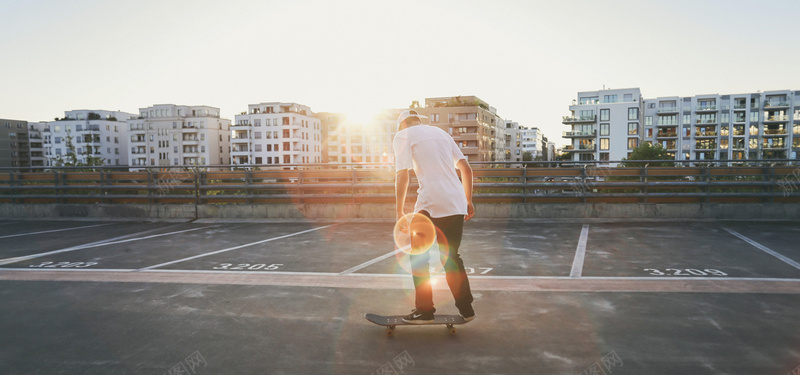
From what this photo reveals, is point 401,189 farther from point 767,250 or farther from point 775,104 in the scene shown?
point 775,104

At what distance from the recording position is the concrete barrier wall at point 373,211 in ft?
43.4

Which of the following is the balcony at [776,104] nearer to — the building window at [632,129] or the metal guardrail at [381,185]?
the building window at [632,129]

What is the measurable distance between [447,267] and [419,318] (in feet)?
1.86

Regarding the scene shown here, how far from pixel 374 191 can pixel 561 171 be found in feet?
19.0

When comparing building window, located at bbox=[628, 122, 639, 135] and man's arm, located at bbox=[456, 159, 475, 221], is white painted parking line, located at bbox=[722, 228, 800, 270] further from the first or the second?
building window, located at bbox=[628, 122, 639, 135]

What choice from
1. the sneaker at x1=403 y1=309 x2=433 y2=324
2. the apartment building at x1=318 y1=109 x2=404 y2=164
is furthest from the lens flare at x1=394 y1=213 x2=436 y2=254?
the apartment building at x1=318 y1=109 x2=404 y2=164

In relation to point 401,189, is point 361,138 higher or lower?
higher

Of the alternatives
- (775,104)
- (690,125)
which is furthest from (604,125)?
(775,104)

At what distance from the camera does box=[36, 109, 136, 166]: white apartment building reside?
12618 cm

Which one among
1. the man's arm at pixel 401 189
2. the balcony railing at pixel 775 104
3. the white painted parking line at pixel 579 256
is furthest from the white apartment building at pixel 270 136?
the man's arm at pixel 401 189

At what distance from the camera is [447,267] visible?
4.52 m

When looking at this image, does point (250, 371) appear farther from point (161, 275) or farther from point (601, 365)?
point (161, 275)

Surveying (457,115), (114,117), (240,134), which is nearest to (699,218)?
(457,115)

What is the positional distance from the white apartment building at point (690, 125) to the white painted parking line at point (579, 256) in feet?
320
